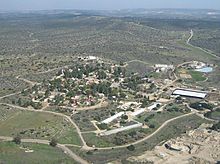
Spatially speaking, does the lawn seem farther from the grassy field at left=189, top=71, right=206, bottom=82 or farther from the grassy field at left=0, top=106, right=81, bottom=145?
the grassy field at left=189, top=71, right=206, bottom=82

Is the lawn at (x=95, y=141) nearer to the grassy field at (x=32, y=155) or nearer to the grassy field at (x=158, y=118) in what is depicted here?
the grassy field at (x=32, y=155)

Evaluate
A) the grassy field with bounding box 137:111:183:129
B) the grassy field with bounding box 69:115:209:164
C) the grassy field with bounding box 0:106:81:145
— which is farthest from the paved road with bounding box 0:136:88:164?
the grassy field with bounding box 137:111:183:129

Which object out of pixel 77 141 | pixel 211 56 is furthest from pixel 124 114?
pixel 211 56

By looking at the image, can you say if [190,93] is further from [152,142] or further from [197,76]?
[152,142]

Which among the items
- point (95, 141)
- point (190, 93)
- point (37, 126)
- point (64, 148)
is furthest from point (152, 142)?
point (190, 93)

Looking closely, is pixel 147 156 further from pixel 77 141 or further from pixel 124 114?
pixel 124 114

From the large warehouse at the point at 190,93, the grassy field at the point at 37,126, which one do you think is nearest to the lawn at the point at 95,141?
the grassy field at the point at 37,126
